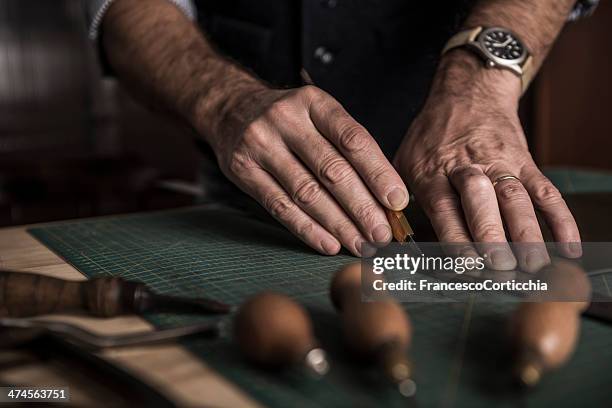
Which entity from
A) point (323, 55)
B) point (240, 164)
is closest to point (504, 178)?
point (240, 164)

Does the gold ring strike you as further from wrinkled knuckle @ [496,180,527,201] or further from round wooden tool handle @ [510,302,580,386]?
round wooden tool handle @ [510,302,580,386]

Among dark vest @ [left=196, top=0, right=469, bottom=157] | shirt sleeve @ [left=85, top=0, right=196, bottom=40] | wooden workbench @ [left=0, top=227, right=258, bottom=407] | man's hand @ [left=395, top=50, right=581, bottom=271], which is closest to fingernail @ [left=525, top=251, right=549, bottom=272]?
man's hand @ [left=395, top=50, right=581, bottom=271]

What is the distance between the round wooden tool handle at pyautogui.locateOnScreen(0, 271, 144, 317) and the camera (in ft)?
2.06

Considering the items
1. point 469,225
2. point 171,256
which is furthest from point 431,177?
point 171,256

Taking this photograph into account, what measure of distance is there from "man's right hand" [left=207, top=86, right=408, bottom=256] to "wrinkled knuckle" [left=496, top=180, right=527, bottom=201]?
13cm

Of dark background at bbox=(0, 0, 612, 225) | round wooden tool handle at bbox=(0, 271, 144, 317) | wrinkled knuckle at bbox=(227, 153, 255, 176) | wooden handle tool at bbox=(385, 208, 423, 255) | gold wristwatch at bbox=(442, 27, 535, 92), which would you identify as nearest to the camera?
round wooden tool handle at bbox=(0, 271, 144, 317)

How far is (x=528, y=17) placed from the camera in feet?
4.07

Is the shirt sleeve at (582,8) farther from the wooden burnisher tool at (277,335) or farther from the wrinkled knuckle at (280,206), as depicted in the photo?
the wooden burnisher tool at (277,335)

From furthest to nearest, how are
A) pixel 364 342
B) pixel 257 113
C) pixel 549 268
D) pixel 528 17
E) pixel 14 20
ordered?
pixel 14 20 → pixel 528 17 → pixel 257 113 → pixel 549 268 → pixel 364 342

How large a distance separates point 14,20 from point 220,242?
8.67 feet

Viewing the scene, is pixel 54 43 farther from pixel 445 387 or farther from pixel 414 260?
pixel 445 387

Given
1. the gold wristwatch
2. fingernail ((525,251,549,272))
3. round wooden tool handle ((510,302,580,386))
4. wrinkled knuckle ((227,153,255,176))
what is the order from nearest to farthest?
1. round wooden tool handle ((510,302,580,386))
2. fingernail ((525,251,549,272))
3. wrinkled knuckle ((227,153,255,176))
4. the gold wristwatch

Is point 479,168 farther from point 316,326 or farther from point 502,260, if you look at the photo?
point 316,326

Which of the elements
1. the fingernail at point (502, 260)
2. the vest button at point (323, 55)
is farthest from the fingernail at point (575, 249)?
the vest button at point (323, 55)
